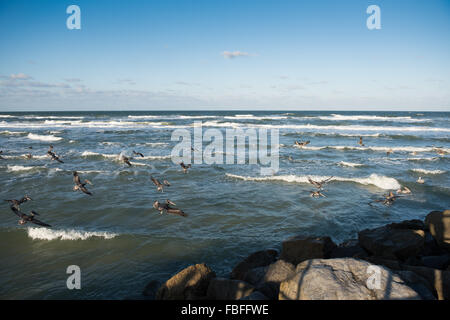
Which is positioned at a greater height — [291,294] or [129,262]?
[291,294]

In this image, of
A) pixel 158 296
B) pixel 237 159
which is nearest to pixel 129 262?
pixel 158 296

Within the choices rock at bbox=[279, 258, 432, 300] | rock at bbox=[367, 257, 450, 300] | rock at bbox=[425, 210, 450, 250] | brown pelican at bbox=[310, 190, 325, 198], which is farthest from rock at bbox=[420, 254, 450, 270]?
brown pelican at bbox=[310, 190, 325, 198]

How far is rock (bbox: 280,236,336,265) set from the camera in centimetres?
552

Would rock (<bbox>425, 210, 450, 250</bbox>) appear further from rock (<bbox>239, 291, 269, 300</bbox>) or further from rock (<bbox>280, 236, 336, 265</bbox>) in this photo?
rock (<bbox>239, 291, 269, 300</bbox>)

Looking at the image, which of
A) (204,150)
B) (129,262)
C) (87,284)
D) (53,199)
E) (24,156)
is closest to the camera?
(87,284)

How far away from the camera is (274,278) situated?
473 cm

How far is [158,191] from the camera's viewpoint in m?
11.7

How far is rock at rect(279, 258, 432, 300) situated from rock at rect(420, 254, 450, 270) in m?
1.78

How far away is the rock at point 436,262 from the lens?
5.30 meters

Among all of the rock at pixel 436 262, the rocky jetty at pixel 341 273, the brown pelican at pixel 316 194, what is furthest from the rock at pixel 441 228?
the brown pelican at pixel 316 194

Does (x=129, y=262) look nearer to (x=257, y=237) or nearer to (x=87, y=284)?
(x=87, y=284)

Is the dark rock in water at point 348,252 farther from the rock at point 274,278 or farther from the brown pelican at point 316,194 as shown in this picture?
the brown pelican at point 316,194
